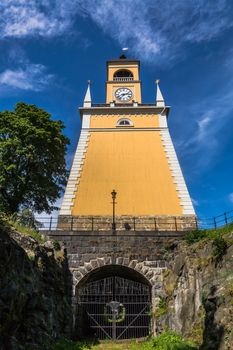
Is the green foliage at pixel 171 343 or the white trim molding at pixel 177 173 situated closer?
the green foliage at pixel 171 343

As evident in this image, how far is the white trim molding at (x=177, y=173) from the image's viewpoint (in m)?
19.0

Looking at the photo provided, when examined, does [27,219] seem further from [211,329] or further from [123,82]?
[123,82]

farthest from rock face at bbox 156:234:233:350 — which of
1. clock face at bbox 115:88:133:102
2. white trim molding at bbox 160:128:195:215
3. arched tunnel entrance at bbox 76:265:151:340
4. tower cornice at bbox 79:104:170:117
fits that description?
clock face at bbox 115:88:133:102

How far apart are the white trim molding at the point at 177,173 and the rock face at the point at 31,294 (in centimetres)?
786

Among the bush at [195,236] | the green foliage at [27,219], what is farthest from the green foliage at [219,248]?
the green foliage at [27,219]

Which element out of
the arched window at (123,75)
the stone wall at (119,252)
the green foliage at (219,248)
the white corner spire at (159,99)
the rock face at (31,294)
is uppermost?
the arched window at (123,75)

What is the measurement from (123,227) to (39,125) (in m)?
8.13

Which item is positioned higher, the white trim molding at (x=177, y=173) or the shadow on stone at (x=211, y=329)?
the white trim molding at (x=177, y=173)

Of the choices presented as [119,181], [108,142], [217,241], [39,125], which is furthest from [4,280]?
[108,142]

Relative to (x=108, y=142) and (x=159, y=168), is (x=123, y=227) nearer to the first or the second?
(x=159, y=168)

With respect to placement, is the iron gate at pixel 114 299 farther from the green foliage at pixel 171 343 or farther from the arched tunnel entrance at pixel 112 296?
the green foliage at pixel 171 343

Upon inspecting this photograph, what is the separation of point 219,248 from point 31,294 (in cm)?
600

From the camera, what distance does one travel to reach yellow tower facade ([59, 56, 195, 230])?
18641 millimetres

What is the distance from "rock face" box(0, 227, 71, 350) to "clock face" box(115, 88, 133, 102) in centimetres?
1634
